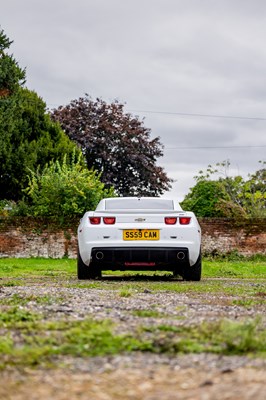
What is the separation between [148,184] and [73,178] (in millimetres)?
28643

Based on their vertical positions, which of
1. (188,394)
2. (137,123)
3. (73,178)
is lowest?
(188,394)

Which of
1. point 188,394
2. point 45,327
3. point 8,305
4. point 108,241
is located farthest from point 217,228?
point 188,394

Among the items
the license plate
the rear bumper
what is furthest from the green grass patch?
the license plate

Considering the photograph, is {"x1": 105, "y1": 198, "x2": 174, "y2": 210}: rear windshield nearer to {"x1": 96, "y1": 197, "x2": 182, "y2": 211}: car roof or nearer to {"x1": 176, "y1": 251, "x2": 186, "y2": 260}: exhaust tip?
{"x1": 96, "y1": 197, "x2": 182, "y2": 211}: car roof

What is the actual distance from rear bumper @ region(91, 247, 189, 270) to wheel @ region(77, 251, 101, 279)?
444 mm

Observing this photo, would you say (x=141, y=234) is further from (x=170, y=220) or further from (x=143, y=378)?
(x=143, y=378)

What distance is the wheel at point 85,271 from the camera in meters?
14.3

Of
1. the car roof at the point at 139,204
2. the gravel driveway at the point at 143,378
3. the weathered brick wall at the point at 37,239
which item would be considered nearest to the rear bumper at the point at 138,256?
the car roof at the point at 139,204

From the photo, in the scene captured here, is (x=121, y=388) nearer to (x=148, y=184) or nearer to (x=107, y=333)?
(x=107, y=333)

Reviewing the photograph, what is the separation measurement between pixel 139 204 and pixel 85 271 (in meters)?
1.53

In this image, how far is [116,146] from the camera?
57938mm

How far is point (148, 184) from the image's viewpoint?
58.3m

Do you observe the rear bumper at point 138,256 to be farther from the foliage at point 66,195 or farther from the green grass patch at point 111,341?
the foliage at point 66,195

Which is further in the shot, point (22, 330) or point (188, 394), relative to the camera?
point (22, 330)
